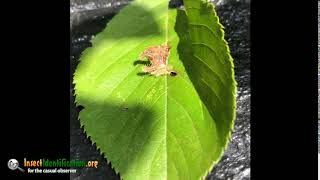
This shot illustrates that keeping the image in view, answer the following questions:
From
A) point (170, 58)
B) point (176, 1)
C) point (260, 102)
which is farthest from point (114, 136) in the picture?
point (176, 1)

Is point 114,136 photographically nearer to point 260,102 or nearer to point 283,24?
point 260,102

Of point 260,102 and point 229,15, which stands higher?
point 229,15

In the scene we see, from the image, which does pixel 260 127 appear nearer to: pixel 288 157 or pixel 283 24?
pixel 288 157

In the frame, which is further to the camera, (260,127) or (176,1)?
(176,1)

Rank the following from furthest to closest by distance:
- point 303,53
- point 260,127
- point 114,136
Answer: point 303,53, point 260,127, point 114,136

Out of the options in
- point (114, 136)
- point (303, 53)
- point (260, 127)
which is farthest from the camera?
point (303, 53)

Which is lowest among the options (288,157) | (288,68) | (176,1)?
(288,157)

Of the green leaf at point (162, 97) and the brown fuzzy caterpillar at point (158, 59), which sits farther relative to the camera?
the brown fuzzy caterpillar at point (158, 59)

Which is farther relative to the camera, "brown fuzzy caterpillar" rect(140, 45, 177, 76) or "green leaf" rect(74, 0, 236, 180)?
"brown fuzzy caterpillar" rect(140, 45, 177, 76)
